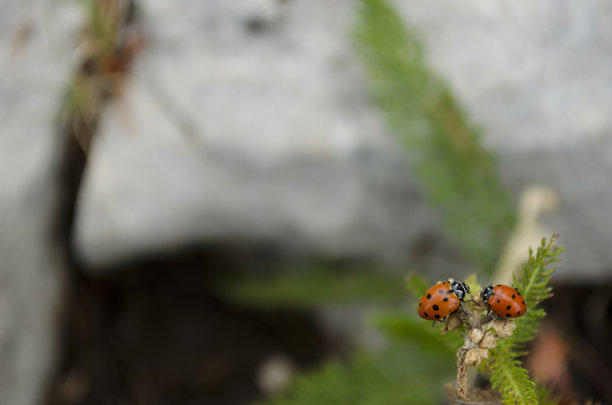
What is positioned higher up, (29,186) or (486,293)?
(29,186)

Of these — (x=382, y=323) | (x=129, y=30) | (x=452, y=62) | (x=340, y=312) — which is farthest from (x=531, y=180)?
(x=129, y=30)

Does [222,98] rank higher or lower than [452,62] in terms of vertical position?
higher

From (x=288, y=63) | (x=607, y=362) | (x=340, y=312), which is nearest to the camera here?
(x=288, y=63)

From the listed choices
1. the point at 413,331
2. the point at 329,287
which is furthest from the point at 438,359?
the point at 329,287

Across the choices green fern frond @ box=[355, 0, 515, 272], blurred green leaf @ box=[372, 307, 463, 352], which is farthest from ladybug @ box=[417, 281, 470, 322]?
green fern frond @ box=[355, 0, 515, 272]

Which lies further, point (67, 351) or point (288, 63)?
point (67, 351)

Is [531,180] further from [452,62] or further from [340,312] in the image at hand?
[340,312]

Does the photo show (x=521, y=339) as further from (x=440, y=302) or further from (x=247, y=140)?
(x=247, y=140)

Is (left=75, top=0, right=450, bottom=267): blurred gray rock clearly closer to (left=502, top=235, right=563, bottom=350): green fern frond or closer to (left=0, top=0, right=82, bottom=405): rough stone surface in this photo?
(left=0, top=0, right=82, bottom=405): rough stone surface
